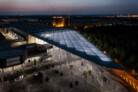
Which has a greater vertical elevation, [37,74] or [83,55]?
[83,55]

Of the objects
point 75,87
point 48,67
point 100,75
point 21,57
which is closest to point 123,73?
point 100,75

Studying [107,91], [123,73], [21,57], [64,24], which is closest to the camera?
[107,91]

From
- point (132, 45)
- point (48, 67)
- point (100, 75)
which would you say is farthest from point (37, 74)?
point (132, 45)

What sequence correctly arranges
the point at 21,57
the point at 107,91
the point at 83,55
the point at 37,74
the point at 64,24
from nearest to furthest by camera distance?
the point at 83,55, the point at 107,91, the point at 21,57, the point at 37,74, the point at 64,24

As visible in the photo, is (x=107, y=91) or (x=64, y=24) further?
(x=64, y=24)

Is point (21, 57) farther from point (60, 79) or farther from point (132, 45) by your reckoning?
point (132, 45)

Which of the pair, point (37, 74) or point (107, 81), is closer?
point (107, 81)

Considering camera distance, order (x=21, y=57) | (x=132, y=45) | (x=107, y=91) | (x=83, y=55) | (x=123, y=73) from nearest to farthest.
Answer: (x=83, y=55) → (x=107, y=91) → (x=21, y=57) → (x=123, y=73) → (x=132, y=45)

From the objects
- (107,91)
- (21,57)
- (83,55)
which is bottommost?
(107,91)

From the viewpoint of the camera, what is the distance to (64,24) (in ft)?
171

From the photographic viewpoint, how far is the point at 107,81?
17938 millimetres

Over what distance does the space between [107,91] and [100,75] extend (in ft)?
13.9

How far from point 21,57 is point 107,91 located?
1202 centimetres

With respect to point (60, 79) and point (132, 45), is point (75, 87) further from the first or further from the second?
point (132, 45)
